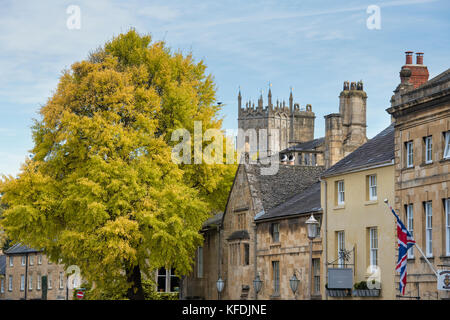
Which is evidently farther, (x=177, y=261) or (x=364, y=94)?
(x=364, y=94)

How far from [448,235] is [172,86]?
25.8m

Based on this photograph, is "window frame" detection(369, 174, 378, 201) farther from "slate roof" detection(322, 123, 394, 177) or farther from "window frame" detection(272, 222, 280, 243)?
"window frame" detection(272, 222, 280, 243)

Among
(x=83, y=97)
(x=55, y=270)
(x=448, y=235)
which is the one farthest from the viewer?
(x=55, y=270)

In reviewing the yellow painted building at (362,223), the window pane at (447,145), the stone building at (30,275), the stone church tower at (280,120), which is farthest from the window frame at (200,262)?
the stone church tower at (280,120)

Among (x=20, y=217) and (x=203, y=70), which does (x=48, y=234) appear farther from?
(x=203, y=70)

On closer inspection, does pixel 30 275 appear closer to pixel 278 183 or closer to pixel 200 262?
pixel 200 262

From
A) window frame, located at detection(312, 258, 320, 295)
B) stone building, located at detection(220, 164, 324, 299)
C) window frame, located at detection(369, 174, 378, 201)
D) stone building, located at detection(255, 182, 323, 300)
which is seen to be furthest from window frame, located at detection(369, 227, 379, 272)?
stone building, located at detection(220, 164, 324, 299)

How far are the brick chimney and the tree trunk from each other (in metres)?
21.8

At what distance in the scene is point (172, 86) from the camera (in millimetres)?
57406

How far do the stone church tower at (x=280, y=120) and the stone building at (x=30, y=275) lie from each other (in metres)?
78.1

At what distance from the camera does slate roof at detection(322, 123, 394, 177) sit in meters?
44.7

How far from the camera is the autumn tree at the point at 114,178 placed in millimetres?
51594

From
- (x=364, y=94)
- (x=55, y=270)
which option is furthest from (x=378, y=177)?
(x=55, y=270)

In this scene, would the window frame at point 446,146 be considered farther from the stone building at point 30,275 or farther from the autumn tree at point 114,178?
the stone building at point 30,275
